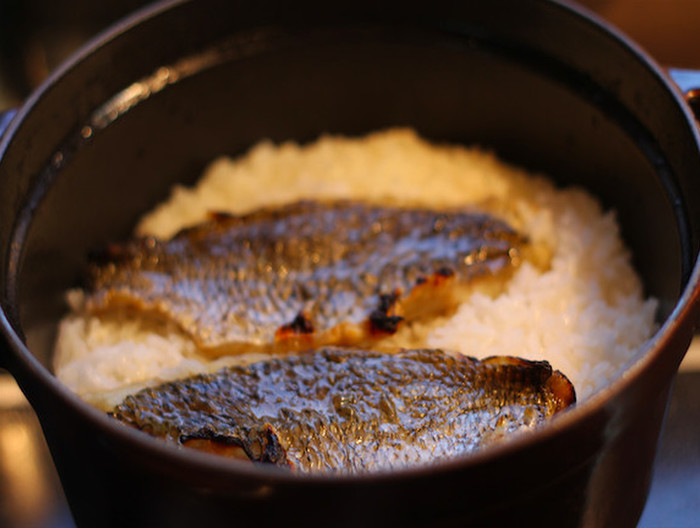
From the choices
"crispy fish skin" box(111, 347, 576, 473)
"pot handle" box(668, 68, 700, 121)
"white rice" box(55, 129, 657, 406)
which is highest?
"pot handle" box(668, 68, 700, 121)

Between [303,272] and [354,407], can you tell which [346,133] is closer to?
[303,272]

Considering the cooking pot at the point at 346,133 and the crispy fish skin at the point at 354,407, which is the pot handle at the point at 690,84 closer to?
the cooking pot at the point at 346,133

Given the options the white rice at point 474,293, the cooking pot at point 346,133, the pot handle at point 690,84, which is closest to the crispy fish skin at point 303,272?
the white rice at point 474,293

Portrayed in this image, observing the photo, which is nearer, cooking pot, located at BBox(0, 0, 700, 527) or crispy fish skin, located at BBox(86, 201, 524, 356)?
cooking pot, located at BBox(0, 0, 700, 527)

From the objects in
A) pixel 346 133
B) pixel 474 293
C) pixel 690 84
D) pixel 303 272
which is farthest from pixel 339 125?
pixel 690 84

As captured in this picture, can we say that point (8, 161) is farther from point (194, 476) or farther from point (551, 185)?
point (551, 185)

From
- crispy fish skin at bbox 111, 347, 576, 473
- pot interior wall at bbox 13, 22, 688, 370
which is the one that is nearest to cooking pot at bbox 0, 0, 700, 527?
pot interior wall at bbox 13, 22, 688, 370

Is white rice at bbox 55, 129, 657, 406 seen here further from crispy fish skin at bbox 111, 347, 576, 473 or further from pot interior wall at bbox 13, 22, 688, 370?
crispy fish skin at bbox 111, 347, 576, 473
